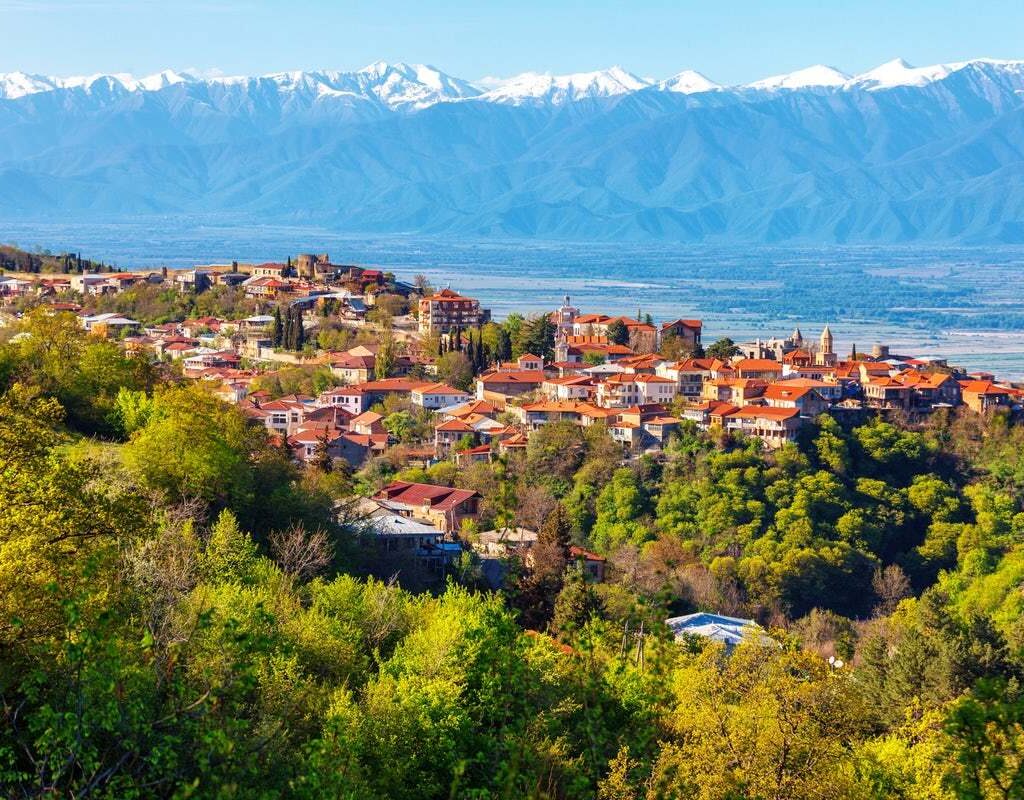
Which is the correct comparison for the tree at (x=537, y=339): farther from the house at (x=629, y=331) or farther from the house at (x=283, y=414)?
the house at (x=283, y=414)

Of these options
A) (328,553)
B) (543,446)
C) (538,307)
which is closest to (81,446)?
(328,553)

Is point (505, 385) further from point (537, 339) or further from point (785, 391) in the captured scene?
point (785, 391)

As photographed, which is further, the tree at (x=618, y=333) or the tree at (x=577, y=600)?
the tree at (x=618, y=333)

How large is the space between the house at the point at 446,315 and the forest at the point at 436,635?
21.1 metres

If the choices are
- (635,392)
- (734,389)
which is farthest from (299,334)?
(734,389)

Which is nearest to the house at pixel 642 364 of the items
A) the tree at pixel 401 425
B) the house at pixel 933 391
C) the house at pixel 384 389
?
the house at pixel 384 389

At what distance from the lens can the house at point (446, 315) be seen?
67.1 meters

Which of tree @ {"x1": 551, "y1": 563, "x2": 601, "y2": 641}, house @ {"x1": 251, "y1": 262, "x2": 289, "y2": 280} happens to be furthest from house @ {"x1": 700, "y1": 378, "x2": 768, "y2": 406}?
house @ {"x1": 251, "y1": 262, "x2": 289, "y2": 280}

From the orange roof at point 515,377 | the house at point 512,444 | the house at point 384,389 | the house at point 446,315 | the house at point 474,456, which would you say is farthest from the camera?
the house at point 446,315

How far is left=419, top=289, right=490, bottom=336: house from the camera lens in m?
67.1

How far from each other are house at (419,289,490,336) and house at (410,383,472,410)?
357 inches

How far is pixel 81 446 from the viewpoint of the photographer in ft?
90.0

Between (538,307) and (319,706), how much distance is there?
10558 centimetres

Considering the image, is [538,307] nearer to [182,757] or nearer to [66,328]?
[66,328]
